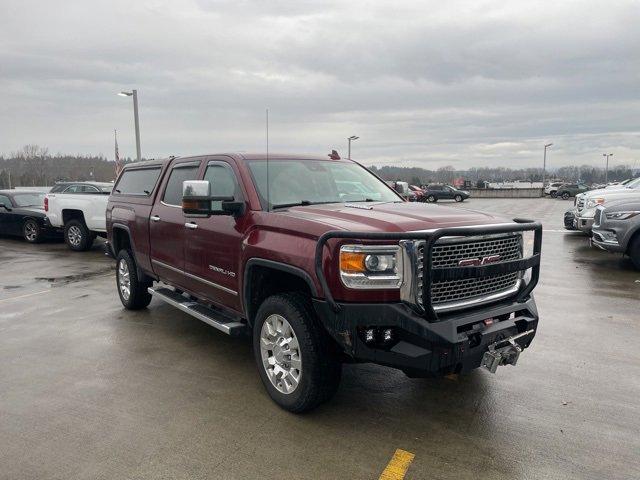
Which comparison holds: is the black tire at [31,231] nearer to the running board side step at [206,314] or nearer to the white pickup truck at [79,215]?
the white pickup truck at [79,215]

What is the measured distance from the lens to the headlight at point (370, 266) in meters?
3.17

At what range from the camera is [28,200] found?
14.9m

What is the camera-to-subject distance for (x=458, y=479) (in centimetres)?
291

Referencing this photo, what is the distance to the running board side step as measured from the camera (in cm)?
423

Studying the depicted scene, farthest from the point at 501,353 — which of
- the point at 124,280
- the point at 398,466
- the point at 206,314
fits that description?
the point at 124,280

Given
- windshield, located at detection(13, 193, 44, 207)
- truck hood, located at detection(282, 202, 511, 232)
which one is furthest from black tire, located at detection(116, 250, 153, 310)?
windshield, located at detection(13, 193, 44, 207)

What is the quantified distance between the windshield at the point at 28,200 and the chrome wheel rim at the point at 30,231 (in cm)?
82

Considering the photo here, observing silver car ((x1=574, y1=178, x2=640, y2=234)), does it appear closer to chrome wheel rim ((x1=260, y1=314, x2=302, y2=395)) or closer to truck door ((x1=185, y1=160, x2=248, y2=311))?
truck door ((x1=185, y1=160, x2=248, y2=311))

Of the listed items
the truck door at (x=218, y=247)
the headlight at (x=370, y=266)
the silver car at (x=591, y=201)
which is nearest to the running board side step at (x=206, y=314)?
the truck door at (x=218, y=247)

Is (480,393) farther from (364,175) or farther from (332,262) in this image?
(364,175)

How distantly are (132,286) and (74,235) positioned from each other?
7013 millimetres

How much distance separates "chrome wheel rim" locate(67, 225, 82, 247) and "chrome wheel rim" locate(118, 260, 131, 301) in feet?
20.8

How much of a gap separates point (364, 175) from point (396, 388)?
228cm

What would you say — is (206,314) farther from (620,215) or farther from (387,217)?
(620,215)
